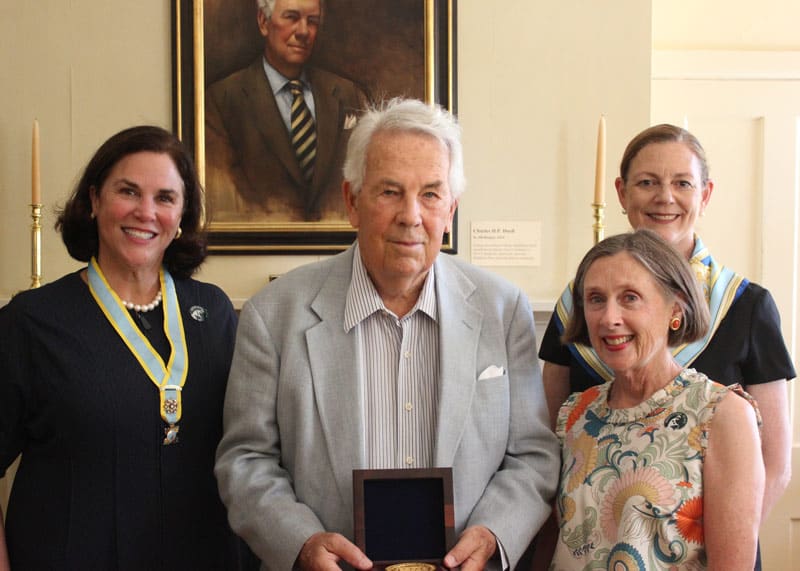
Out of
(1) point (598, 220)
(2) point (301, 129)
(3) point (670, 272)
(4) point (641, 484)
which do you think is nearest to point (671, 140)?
(3) point (670, 272)

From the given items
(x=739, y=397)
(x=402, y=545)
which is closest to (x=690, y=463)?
(x=739, y=397)

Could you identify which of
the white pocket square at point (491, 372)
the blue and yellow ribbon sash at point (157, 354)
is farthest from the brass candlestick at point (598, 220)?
the blue and yellow ribbon sash at point (157, 354)

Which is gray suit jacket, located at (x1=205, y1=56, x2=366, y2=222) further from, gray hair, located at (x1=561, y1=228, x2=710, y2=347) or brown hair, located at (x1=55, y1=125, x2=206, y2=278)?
gray hair, located at (x1=561, y1=228, x2=710, y2=347)

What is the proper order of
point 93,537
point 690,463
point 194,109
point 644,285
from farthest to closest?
point 194,109, point 93,537, point 644,285, point 690,463

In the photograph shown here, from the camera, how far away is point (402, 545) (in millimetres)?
1606

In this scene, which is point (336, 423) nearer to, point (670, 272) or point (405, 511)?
point (405, 511)

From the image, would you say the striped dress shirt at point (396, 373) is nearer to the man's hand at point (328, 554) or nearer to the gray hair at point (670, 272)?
the man's hand at point (328, 554)

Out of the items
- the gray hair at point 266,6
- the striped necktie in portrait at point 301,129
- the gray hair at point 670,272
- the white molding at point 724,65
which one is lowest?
the gray hair at point 670,272

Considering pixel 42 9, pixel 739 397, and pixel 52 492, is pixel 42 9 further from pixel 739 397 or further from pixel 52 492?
pixel 739 397

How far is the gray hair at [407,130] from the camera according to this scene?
179cm

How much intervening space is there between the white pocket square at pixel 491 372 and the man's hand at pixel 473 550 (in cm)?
31

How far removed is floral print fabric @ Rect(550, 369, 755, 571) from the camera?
1598 mm

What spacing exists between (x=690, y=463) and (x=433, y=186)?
2.49 ft

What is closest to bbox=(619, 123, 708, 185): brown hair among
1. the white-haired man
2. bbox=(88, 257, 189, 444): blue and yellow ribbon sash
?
the white-haired man
